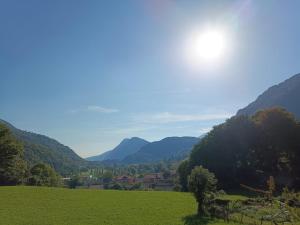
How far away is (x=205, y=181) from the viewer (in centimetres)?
3556

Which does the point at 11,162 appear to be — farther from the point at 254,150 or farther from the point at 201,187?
the point at 254,150

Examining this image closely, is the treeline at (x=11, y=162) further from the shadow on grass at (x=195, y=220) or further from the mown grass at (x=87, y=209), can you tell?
the shadow on grass at (x=195, y=220)

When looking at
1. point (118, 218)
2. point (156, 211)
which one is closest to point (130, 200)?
point (156, 211)

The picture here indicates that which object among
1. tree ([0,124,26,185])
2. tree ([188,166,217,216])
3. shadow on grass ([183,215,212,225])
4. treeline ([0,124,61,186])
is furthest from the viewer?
treeline ([0,124,61,186])

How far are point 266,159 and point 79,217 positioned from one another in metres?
41.5

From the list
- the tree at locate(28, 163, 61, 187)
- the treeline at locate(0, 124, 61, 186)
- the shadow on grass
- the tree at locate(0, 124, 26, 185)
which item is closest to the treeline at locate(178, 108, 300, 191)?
the shadow on grass

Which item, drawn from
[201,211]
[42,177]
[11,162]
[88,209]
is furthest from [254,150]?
[42,177]

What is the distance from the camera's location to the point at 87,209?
36.8 meters

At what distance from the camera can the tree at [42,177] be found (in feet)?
253

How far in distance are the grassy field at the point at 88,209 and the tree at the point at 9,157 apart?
736 inches

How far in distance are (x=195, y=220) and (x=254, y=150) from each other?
122ft

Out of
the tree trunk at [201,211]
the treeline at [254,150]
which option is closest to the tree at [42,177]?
the treeline at [254,150]

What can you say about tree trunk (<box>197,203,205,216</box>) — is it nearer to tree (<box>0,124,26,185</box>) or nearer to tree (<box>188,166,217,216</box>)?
tree (<box>188,166,217,216</box>)

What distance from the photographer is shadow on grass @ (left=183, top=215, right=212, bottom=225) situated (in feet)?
98.8
